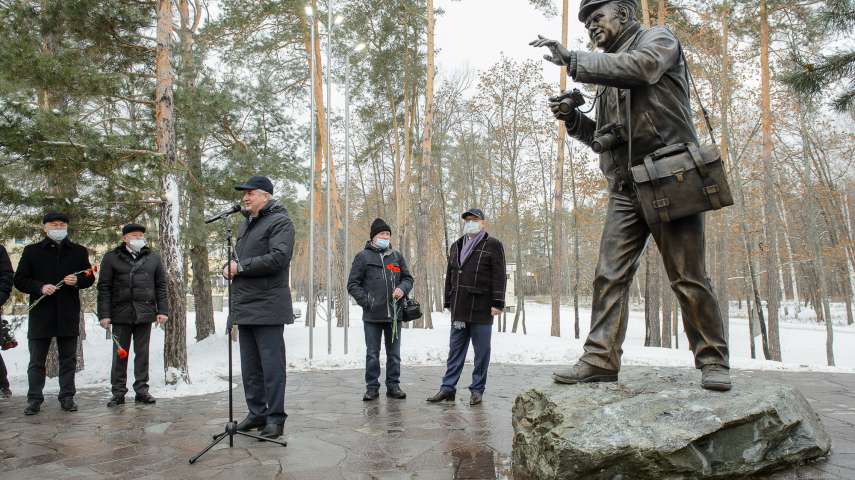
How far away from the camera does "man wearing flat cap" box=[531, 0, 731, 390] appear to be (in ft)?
11.0

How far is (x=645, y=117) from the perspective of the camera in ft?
11.1

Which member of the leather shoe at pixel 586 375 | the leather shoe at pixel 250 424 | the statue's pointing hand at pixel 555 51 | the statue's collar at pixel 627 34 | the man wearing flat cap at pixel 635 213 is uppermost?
the statue's collar at pixel 627 34

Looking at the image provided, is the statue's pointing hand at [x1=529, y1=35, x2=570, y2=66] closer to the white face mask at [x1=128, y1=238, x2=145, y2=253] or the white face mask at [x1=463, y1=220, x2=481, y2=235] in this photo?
the white face mask at [x1=463, y1=220, x2=481, y2=235]

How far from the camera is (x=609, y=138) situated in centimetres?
348

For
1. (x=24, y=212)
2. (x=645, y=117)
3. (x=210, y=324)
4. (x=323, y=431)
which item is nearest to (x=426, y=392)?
(x=323, y=431)

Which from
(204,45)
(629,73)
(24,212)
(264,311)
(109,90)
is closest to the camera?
(629,73)

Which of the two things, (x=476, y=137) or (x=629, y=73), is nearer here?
(x=629, y=73)

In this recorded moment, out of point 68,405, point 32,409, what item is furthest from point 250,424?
point 32,409

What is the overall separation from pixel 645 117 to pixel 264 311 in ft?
10.3

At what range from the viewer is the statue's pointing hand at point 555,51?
9.95 feet

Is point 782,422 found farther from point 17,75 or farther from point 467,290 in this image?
point 17,75

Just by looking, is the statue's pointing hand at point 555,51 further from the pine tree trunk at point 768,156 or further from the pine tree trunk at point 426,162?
the pine tree trunk at point 768,156

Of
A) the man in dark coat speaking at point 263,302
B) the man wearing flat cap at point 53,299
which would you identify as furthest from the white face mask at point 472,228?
the man wearing flat cap at point 53,299

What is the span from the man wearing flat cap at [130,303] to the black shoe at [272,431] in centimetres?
270
